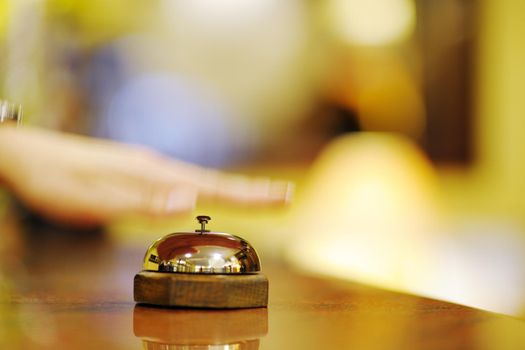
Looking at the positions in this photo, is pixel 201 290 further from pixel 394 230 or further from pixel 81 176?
pixel 394 230

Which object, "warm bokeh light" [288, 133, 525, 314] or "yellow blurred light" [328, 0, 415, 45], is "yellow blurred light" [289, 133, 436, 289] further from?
"yellow blurred light" [328, 0, 415, 45]

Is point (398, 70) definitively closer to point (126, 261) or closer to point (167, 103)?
point (167, 103)

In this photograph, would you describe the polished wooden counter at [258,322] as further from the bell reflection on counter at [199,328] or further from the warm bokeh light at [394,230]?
the warm bokeh light at [394,230]

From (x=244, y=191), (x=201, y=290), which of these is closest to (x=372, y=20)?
(x=244, y=191)

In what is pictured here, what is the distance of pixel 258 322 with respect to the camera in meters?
0.62

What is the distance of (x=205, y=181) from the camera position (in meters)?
1.40

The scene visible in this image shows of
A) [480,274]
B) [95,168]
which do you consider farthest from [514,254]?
[95,168]

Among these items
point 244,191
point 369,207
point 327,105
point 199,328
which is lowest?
point 199,328

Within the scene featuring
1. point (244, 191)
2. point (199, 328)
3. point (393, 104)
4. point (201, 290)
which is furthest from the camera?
point (393, 104)

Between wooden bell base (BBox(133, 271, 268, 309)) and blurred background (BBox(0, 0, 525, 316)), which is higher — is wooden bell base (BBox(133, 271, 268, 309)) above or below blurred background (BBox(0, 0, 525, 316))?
below

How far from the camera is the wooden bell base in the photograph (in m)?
0.69

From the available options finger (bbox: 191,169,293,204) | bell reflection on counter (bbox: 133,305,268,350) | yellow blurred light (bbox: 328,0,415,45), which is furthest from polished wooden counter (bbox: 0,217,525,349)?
yellow blurred light (bbox: 328,0,415,45)

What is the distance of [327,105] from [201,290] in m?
3.39

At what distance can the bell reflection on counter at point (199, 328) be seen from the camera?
52cm
